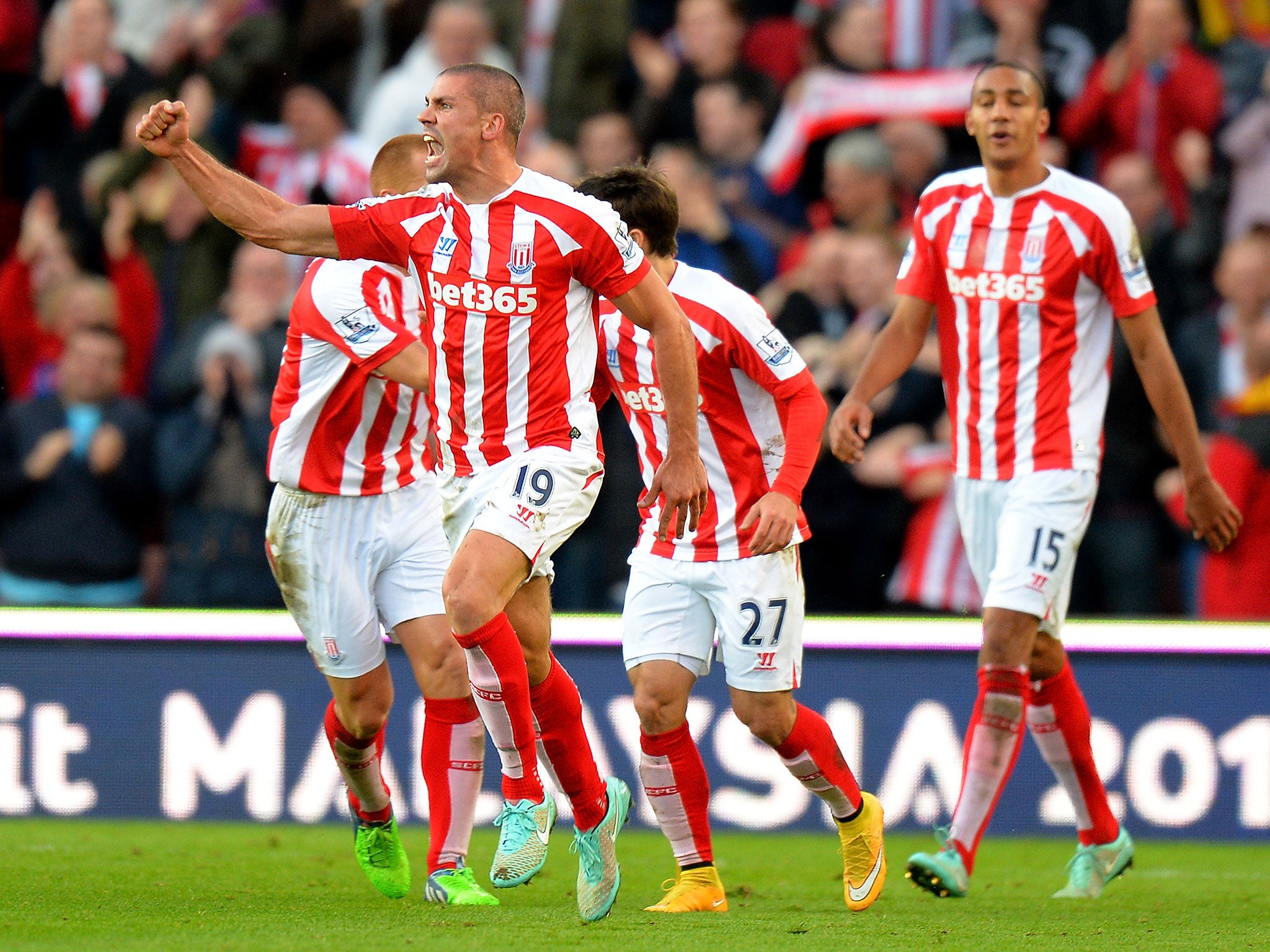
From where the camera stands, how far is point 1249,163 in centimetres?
1005

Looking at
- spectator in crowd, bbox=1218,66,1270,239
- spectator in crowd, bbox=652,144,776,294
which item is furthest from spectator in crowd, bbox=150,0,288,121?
spectator in crowd, bbox=1218,66,1270,239

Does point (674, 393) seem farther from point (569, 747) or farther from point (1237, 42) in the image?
point (1237, 42)

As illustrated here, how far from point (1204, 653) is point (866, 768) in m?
1.54

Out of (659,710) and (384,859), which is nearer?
(659,710)

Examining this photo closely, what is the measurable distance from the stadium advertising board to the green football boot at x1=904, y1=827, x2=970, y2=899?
221 cm

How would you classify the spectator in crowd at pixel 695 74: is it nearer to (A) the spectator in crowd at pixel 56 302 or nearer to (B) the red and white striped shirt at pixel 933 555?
(B) the red and white striped shirt at pixel 933 555

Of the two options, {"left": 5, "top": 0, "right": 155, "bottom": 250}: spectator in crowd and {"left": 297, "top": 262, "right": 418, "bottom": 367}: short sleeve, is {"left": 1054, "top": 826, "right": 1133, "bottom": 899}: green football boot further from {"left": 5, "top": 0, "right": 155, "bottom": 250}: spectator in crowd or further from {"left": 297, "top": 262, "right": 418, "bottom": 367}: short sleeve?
{"left": 5, "top": 0, "right": 155, "bottom": 250}: spectator in crowd

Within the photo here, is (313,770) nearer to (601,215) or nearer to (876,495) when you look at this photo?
(876,495)

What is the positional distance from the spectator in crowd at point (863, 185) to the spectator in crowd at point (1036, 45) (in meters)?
1.01

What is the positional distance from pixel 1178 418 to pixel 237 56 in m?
7.21

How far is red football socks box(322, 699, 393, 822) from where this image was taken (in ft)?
20.5

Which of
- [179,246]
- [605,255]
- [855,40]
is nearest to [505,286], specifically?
[605,255]

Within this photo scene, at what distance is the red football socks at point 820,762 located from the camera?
594 cm

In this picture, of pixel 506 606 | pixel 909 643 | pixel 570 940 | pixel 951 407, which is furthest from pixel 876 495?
pixel 570 940
